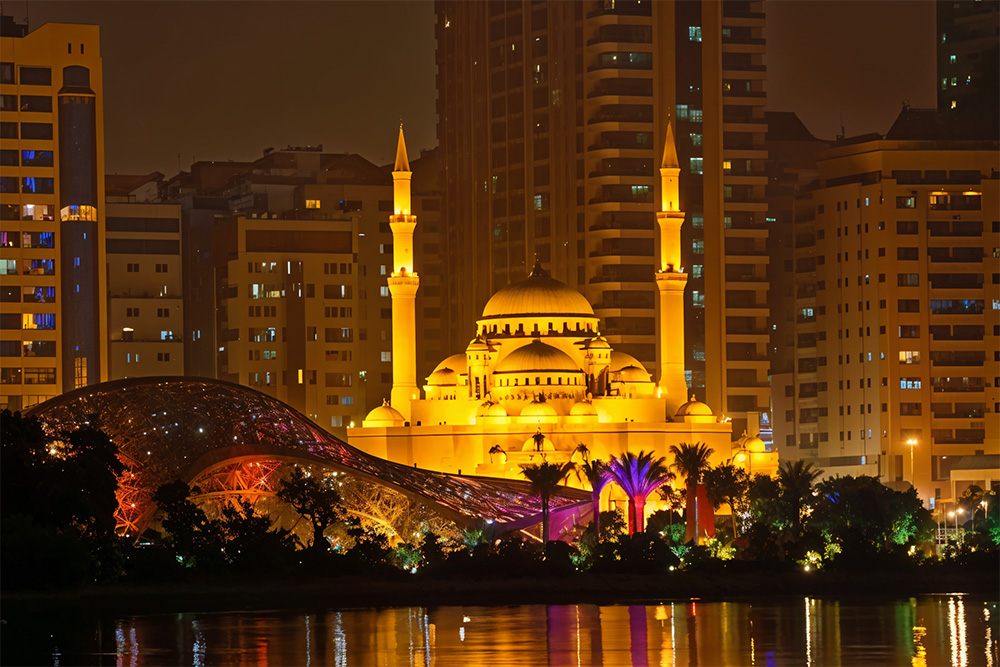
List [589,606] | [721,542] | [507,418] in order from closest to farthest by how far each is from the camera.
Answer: [589,606] → [721,542] → [507,418]

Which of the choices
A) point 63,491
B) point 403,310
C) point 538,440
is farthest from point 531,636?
Answer: point 403,310

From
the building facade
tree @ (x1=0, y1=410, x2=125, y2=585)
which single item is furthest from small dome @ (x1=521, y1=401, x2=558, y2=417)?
the building facade

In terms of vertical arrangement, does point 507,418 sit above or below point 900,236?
below

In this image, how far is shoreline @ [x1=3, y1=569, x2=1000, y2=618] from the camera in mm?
78625

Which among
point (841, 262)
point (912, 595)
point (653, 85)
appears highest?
point (653, 85)

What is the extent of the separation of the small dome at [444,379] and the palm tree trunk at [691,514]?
2589 centimetres

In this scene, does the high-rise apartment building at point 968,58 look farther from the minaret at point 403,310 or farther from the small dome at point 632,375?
the minaret at point 403,310

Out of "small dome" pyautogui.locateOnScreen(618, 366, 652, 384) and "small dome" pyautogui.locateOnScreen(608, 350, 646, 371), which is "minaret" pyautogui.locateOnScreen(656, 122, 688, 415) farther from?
"small dome" pyautogui.locateOnScreen(608, 350, 646, 371)

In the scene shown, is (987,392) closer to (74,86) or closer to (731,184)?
(731,184)

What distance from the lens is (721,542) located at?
9881cm

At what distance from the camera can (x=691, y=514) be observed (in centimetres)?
10469

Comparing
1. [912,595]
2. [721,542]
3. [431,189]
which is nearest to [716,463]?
[721,542]

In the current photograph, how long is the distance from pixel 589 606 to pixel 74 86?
64327 millimetres

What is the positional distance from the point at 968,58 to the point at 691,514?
8914 cm
